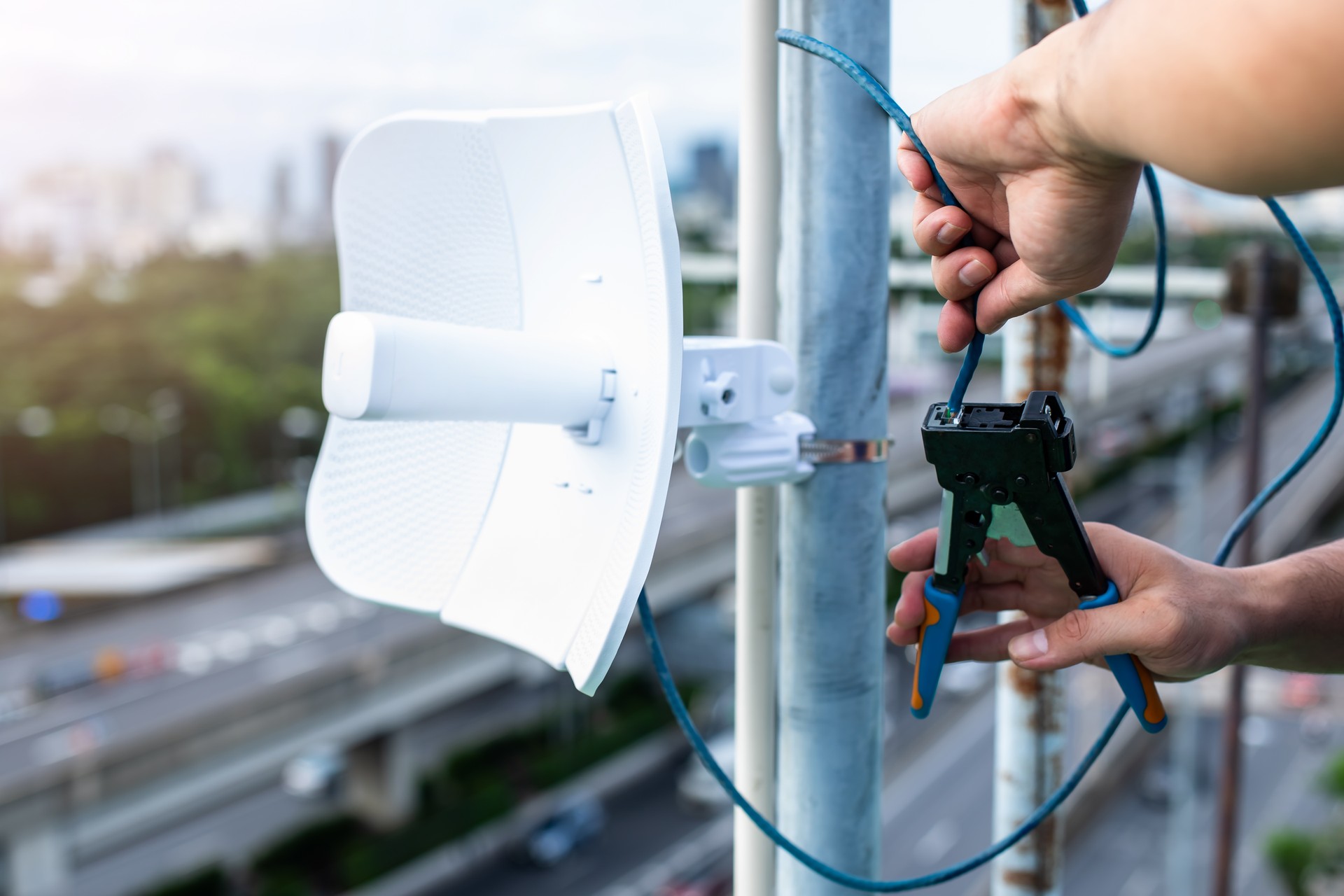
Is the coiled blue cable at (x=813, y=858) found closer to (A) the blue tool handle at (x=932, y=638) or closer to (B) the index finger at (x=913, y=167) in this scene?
(A) the blue tool handle at (x=932, y=638)

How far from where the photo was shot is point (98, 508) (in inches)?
678

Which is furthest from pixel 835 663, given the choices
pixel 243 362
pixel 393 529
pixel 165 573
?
pixel 243 362

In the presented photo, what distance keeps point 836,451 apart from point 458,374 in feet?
1.58

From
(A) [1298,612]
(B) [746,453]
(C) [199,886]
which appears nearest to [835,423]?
(B) [746,453]

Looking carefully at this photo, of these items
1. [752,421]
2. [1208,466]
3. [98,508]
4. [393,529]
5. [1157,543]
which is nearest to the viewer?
[1157,543]

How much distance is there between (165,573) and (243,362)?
17.4 feet

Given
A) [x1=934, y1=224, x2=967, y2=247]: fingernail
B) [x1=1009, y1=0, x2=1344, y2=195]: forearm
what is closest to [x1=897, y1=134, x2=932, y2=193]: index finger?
[x1=934, y1=224, x2=967, y2=247]: fingernail

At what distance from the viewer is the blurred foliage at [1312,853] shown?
10.0m

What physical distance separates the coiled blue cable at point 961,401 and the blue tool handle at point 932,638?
18cm

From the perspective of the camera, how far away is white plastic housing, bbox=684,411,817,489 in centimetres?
118

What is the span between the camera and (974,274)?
0.96 meters

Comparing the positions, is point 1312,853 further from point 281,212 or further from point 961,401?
point 281,212

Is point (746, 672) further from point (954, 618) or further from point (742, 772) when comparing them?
point (954, 618)

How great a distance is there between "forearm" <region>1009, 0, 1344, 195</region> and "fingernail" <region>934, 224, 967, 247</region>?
11.8 inches
